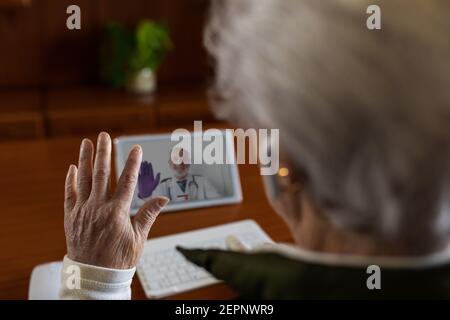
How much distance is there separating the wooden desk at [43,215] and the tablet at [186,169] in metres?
0.04

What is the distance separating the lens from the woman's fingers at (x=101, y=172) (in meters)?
0.80

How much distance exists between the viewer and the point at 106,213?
788 millimetres

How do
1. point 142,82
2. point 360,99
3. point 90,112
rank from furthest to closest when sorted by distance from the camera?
point 142,82 < point 90,112 < point 360,99

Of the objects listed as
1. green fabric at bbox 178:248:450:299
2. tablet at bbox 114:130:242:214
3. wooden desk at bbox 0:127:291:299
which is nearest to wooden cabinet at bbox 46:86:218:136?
wooden desk at bbox 0:127:291:299

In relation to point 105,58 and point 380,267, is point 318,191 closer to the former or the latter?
point 380,267

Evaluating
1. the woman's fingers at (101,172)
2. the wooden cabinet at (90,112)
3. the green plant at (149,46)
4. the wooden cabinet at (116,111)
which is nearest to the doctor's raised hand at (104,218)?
the woman's fingers at (101,172)

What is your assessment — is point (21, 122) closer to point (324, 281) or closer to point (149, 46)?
point (149, 46)

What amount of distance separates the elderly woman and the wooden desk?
44cm

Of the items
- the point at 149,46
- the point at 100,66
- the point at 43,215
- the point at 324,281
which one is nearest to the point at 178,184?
the point at 43,215

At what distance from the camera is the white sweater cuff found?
0.78m

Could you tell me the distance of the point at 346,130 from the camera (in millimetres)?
464

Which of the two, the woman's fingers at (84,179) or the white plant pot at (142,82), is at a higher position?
the white plant pot at (142,82)

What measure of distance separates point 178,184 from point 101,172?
404 millimetres

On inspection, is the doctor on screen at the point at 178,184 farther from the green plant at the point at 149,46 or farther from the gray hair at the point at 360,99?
the green plant at the point at 149,46
